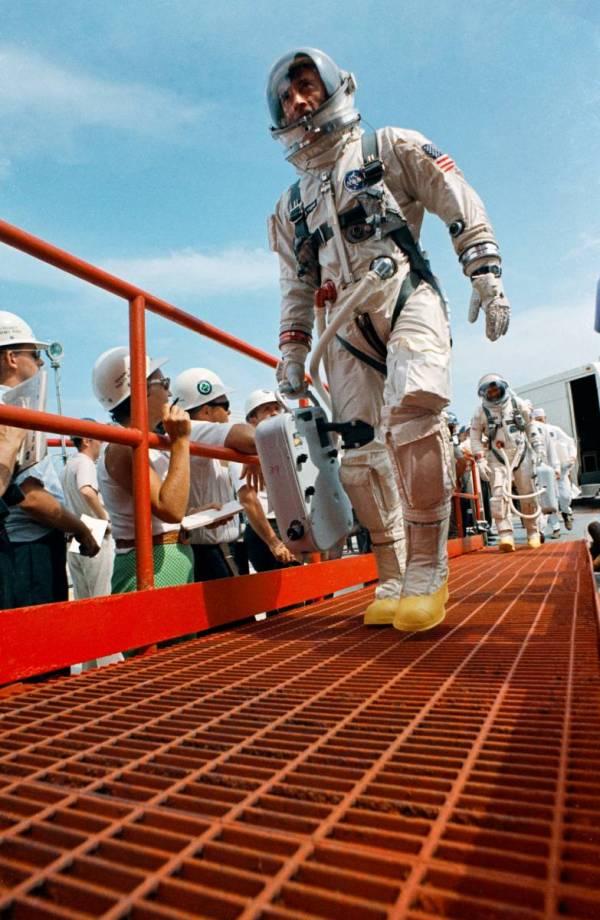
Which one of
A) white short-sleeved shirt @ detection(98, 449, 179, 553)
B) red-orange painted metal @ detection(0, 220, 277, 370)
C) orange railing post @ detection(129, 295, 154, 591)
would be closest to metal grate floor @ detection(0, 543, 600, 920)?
orange railing post @ detection(129, 295, 154, 591)

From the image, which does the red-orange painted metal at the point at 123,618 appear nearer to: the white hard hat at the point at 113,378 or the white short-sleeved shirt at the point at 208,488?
the white short-sleeved shirt at the point at 208,488

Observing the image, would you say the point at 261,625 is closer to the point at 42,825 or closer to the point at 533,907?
the point at 42,825

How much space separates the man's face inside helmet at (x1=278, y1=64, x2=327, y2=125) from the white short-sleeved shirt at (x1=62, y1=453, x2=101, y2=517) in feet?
9.77

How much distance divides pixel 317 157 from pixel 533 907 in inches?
98.2

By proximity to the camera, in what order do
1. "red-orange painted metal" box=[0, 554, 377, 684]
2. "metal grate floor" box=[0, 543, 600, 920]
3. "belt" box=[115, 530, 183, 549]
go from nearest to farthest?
"metal grate floor" box=[0, 543, 600, 920], "red-orange painted metal" box=[0, 554, 377, 684], "belt" box=[115, 530, 183, 549]

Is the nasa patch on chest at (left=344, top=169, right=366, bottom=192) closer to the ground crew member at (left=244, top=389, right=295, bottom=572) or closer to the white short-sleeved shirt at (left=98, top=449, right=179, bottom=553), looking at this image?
the ground crew member at (left=244, top=389, right=295, bottom=572)

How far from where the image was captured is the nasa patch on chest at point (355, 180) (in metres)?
2.34

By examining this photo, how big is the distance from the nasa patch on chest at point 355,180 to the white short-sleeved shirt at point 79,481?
3.01 metres

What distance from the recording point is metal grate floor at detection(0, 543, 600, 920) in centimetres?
65

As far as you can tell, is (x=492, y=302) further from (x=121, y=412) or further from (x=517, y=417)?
(x=517, y=417)

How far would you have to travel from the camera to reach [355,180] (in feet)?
7.72

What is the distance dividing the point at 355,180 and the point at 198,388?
1.87 metres

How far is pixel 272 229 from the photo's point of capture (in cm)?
280

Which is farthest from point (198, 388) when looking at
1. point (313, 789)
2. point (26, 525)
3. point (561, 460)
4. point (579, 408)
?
point (579, 408)
